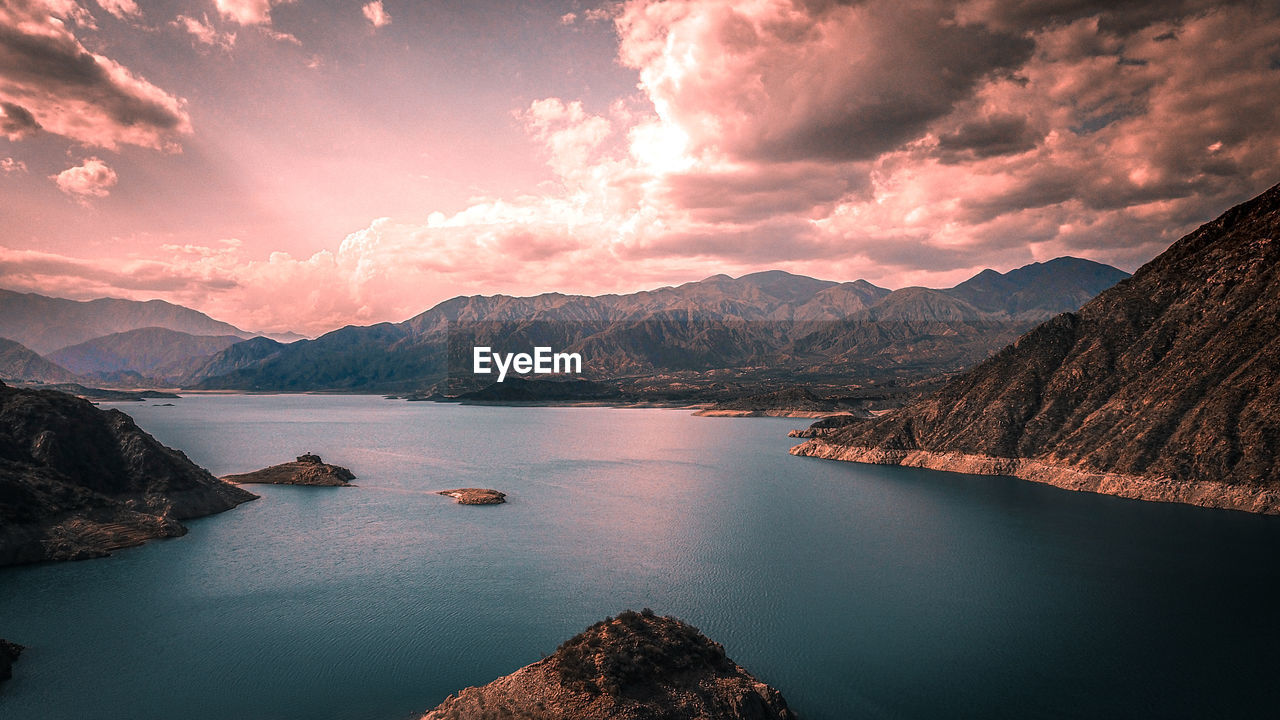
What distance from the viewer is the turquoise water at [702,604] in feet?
148

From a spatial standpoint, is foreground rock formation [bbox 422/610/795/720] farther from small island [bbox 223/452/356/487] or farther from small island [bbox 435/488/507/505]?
small island [bbox 223/452/356/487]

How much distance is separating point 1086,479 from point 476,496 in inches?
4614

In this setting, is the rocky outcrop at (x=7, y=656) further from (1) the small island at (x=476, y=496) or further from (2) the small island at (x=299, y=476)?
(2) the small island at (x=299, y=476)

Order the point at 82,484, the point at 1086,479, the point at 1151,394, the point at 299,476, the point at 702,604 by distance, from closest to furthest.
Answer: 1. the point at 702,604
2. the point at 82,484
3. the point at 1086,479
4. the point at 1151,394
5. the point at 299,476

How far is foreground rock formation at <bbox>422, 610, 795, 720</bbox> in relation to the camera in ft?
121

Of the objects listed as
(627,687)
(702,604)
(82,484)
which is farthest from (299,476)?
(627,687)

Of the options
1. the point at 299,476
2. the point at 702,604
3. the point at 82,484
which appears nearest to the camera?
the point at 702,604

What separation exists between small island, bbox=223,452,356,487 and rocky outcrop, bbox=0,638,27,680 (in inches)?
3315

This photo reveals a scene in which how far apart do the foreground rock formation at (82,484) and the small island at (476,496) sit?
3859 centimetres

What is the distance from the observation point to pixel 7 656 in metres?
49.5

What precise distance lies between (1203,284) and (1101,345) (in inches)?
840

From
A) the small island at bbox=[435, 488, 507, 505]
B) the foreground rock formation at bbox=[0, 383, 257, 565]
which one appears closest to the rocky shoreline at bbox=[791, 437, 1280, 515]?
the small island at bbox=[435, 488, 507, 505]

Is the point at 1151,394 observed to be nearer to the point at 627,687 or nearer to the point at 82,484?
the point at 627,687

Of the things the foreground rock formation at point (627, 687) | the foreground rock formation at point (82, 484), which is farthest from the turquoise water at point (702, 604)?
the foreground rock formation at point (627, 687)
